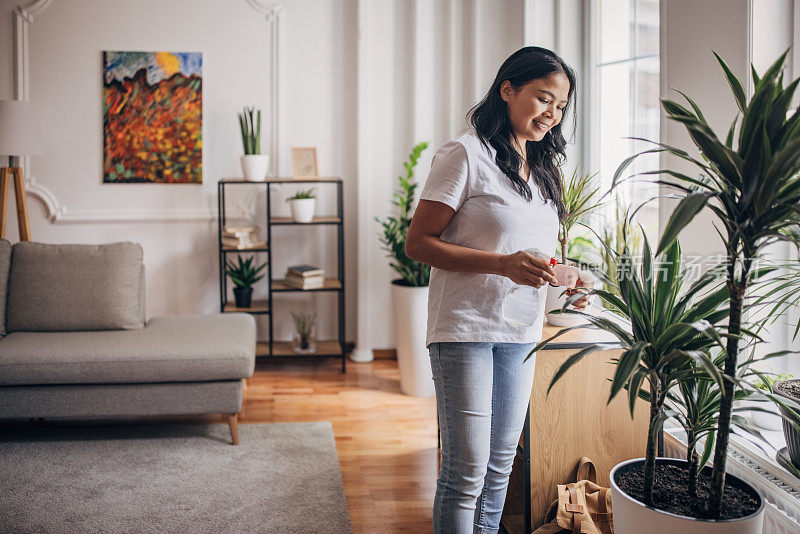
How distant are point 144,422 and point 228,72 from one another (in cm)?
222

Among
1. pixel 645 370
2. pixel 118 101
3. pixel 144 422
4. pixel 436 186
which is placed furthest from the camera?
pixel 118 101

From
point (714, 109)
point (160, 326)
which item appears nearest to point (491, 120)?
point (714, 109)

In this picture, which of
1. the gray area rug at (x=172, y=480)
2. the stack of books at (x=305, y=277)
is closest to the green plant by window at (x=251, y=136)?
the stack of books at (x=305, y=277)

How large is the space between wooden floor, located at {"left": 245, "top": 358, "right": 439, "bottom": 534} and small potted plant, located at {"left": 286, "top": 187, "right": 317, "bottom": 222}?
0.93 meters

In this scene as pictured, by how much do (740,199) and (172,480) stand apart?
2341 millimetres

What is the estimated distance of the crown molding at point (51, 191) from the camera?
4.54m

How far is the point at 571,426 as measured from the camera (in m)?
2.35

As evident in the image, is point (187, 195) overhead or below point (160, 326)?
overhead

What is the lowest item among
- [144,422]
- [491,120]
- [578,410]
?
[144,422]

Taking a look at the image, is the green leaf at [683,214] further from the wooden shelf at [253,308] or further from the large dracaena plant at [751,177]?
the wooden shelf at [253,308]

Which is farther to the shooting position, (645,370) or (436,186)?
(436,186)

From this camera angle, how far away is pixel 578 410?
2.35 meters

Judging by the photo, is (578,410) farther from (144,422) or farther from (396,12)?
(396,12)

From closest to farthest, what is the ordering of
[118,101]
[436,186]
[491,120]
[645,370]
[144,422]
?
[645,370] < [436,186] < [491,120] < [144,422] < [118,101]
